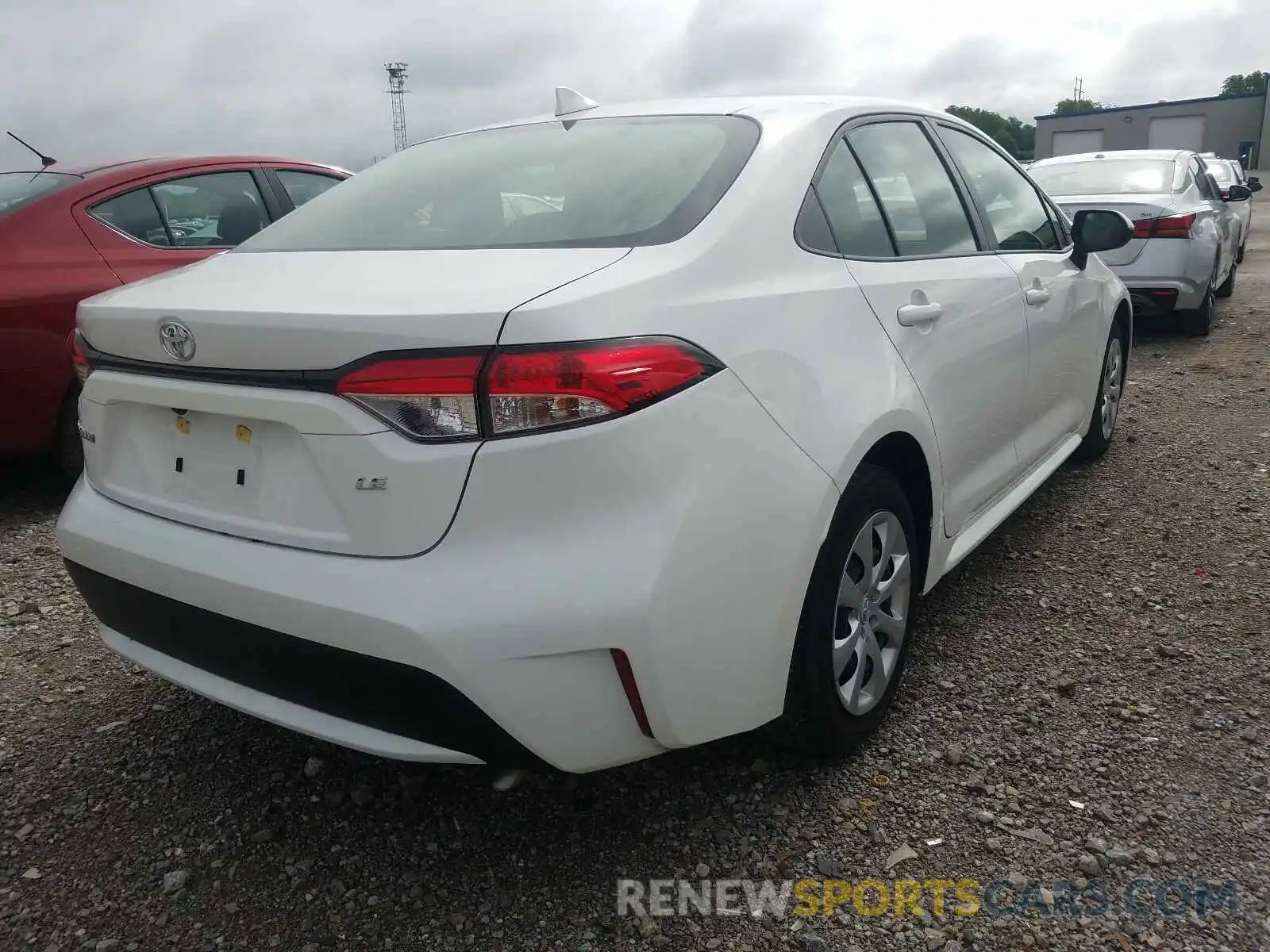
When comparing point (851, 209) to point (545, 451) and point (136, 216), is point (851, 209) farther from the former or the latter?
point (136, 216)

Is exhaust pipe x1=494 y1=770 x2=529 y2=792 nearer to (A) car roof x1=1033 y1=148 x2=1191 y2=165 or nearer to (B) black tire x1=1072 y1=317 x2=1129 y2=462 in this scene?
(B) black tire x1=1072 y1=317 x2=1129 y2=462

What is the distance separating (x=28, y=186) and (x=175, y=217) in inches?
24.0

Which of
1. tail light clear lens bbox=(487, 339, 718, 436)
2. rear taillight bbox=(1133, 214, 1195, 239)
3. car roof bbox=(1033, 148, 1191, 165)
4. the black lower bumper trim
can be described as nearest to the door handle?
tail light clear lens bbox=(487, 339, 718, 436)

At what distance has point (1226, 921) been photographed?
1967 millimetres

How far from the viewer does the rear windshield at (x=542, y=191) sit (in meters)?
2.14

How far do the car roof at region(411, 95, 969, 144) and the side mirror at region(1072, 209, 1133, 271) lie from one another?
44.4 inches

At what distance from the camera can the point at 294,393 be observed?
6.00ft

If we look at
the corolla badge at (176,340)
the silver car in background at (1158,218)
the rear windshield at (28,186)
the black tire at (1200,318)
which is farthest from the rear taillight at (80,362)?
the black tire at (1200,318)

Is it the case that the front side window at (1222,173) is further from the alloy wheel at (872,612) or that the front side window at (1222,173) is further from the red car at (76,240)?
the alloy wheel at (872,612)

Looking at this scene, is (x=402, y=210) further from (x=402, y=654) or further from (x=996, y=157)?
(x=996, y=157)

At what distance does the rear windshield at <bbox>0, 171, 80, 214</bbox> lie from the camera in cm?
448

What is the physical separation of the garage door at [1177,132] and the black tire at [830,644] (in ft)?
193

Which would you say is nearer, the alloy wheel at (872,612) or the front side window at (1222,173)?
the alloy wheel at (872,612)

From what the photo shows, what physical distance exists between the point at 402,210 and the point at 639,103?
850 millimetres
